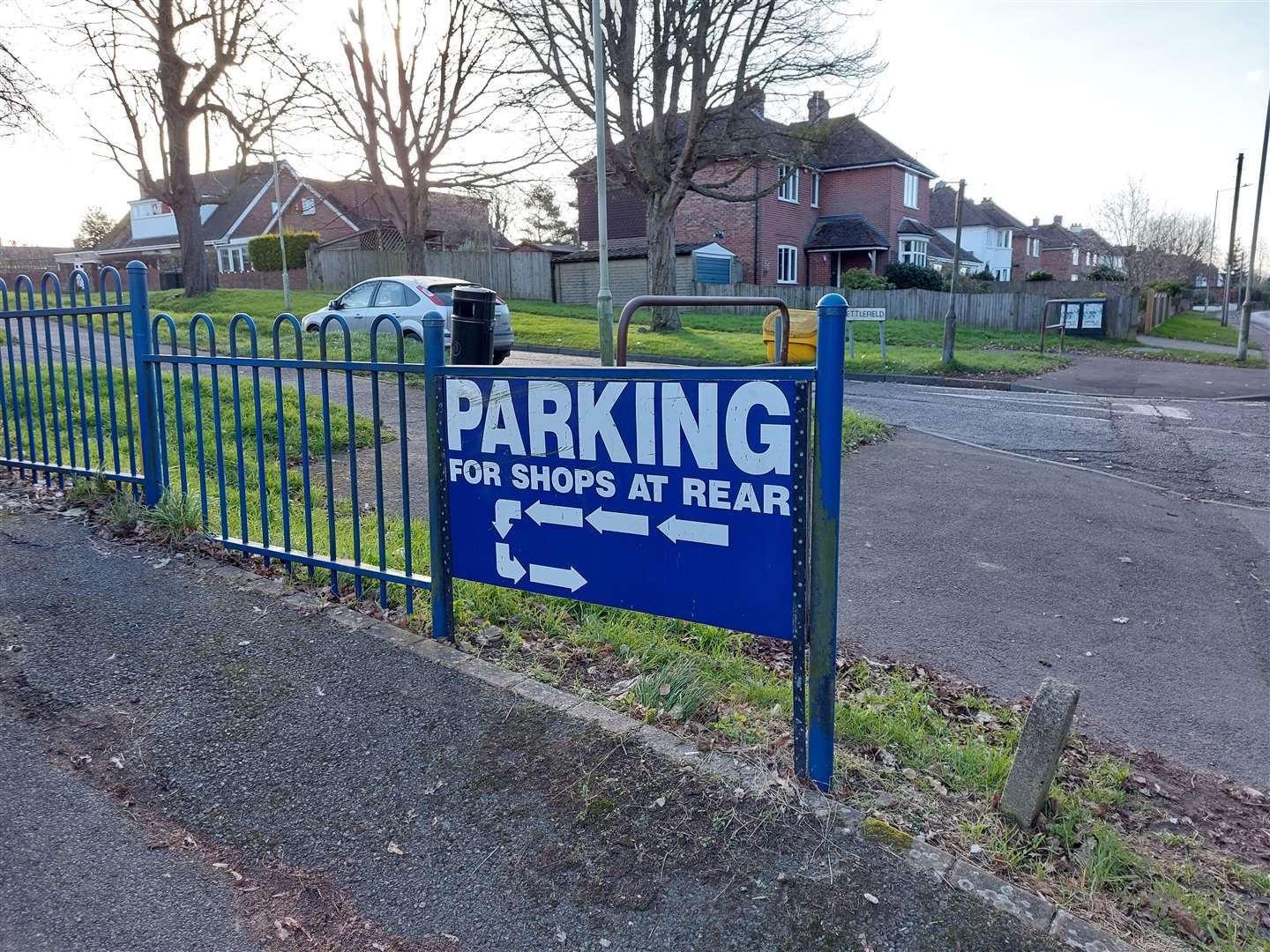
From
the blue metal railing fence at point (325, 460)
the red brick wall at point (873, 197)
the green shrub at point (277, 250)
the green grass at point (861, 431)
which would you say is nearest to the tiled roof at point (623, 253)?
the red brick wall at point (873, 197)

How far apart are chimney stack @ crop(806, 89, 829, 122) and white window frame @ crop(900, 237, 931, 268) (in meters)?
18.0

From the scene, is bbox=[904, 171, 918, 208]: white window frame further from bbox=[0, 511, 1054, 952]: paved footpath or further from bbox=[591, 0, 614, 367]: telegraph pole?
bbox=[0, 511, 1054, 952]: paved footpath

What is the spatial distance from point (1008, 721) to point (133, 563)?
179 inches

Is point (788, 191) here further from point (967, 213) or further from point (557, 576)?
point (557, 576)

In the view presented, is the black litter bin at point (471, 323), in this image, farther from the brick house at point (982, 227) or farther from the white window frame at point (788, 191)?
the brick house at point (982, 227)

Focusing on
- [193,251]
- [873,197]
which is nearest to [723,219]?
[873,197]

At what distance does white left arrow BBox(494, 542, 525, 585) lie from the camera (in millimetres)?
3722

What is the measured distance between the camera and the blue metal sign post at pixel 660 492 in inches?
112

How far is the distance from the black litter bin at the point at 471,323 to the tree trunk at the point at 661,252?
674 inches

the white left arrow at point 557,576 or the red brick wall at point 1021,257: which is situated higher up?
the red brick wall at point 1021,257

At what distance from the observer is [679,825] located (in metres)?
2.79

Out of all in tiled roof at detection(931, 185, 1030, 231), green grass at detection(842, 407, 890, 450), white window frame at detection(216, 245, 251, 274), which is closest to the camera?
green grass at detection(842, 407, 890, 450)

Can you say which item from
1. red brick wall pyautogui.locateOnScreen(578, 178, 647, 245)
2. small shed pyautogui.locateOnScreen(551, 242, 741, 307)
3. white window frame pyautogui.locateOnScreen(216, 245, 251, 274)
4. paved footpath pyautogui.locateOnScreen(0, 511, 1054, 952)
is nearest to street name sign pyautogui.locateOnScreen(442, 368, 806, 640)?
paved footpath pyautogui.locateOnScreen(0, 511, 1054, 952)

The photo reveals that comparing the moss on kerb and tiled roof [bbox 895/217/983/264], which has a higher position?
tiled roof [bbox 895/217/983/264]
